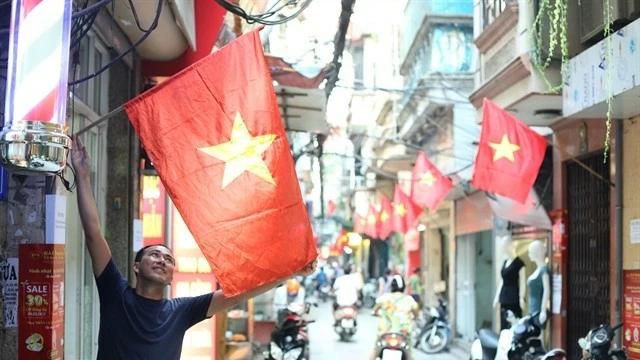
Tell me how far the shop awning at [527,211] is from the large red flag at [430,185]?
2.31m

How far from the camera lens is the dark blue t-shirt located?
3668mm

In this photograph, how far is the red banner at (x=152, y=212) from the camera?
30.9 feet

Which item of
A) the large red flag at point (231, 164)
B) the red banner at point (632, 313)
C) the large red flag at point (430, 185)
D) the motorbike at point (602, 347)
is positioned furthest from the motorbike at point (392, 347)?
the large red flag at point (231, 164)

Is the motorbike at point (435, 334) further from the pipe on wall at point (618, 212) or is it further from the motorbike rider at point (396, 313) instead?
the pipe on wall at point (618, 212)

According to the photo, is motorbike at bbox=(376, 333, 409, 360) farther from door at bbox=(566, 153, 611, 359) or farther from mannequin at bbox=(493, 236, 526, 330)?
door at bbox=(566, 153, 611, 359)

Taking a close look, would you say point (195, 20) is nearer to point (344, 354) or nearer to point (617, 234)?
point (617, 234)

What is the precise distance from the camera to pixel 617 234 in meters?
9.52

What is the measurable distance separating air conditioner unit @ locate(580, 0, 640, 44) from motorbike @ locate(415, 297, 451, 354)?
896cm

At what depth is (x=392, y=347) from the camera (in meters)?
10.9

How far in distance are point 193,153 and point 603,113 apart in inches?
256

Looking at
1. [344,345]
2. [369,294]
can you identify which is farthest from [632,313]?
[369,294]

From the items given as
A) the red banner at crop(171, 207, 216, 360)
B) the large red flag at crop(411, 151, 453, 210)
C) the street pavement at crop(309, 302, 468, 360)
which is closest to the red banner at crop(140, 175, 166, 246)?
the red banner at crop(171, 207, 216, 360)

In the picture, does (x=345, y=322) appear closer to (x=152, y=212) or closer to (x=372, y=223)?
(x=372, y=223)

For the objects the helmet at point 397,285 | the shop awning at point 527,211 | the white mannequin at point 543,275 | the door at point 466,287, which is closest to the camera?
the white mannequin at point 543,275
